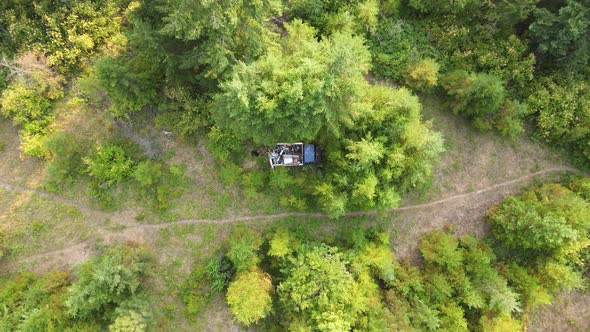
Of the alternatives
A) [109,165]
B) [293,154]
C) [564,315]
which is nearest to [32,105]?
[109,165]

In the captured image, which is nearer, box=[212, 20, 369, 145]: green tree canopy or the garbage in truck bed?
box=[212, 20, 369, 145]: green tree canopy

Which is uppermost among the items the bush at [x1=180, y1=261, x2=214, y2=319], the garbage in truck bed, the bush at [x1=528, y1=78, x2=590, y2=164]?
the bush at [x1=528, y1=78, x2=590, y2=164]

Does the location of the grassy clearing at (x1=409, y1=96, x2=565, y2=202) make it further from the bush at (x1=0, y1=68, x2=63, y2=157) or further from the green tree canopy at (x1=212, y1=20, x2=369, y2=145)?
the bush at (x1=0, y1=68, x2=63, y2=157)

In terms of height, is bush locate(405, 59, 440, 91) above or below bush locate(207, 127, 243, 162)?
above

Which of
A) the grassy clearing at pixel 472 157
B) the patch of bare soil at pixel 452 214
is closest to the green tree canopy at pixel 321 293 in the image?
the patch of bare soil at pixel 452 214

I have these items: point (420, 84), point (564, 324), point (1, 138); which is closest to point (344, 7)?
point (420, 84)

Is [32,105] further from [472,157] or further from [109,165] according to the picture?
[472,157]

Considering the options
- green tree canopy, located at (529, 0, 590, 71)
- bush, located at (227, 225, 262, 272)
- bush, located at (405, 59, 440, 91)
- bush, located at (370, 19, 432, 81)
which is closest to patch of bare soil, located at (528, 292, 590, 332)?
green tree canopy, located at (529, 0, 590, 71)
